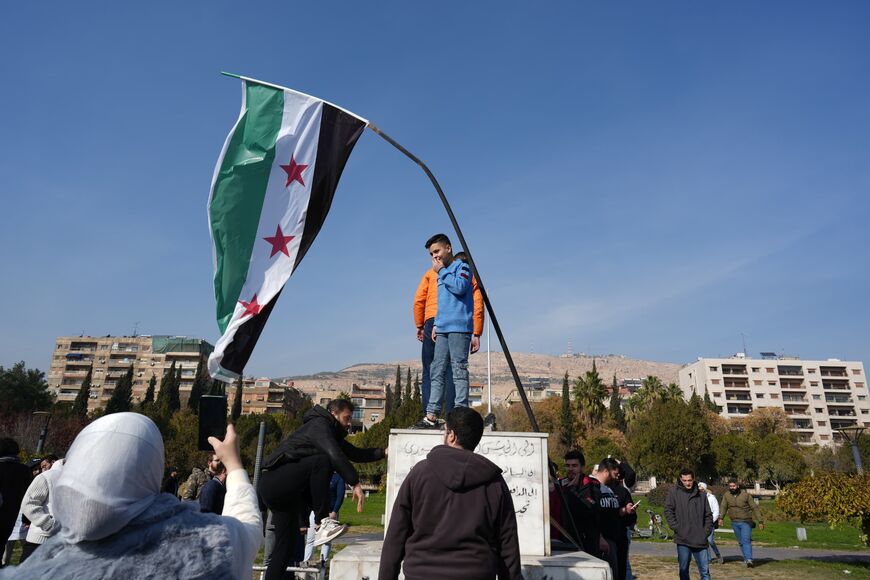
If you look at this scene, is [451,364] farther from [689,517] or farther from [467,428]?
[689,517]

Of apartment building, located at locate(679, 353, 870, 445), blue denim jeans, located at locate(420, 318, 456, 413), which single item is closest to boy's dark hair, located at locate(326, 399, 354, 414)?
blue denim jeans, located at locate(420, 318, 456, 413)

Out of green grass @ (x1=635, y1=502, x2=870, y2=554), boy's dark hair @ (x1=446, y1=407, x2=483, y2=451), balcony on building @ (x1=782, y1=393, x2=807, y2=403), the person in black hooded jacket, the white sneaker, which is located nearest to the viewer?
boy's dark hair @ (x1=446, y1=407, x2=483, y2=451)

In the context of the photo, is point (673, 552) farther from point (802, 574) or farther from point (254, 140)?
point (254, 140)

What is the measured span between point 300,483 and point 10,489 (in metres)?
4.75

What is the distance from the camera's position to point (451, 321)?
7348 mm

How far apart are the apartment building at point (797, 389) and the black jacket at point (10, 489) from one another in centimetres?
11755

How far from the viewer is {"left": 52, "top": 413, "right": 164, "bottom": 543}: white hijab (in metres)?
1.55

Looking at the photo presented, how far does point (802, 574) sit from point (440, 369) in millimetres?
9539

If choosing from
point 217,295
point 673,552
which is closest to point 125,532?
point 217,295

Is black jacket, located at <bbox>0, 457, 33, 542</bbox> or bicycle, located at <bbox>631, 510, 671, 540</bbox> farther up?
black jacket, located at <bbox>0, 457, 33, 542</bbox>

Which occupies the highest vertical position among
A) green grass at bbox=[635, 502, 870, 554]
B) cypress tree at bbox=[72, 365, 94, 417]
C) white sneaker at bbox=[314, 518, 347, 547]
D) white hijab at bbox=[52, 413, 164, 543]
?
cypress tree at bbox=[72, 365, 94, 417]

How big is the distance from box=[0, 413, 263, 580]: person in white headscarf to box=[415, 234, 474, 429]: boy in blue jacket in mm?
5522

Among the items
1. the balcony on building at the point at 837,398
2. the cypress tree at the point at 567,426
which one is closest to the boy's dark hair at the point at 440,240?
the cypress tree at the point at 567,426

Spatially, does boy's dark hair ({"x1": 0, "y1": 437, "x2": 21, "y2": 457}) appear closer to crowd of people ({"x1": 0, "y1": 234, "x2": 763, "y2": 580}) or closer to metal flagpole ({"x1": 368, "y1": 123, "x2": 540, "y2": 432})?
crowd of people ({"x1": 0, "y1": 234, "x2": 763, "y2": 580})
